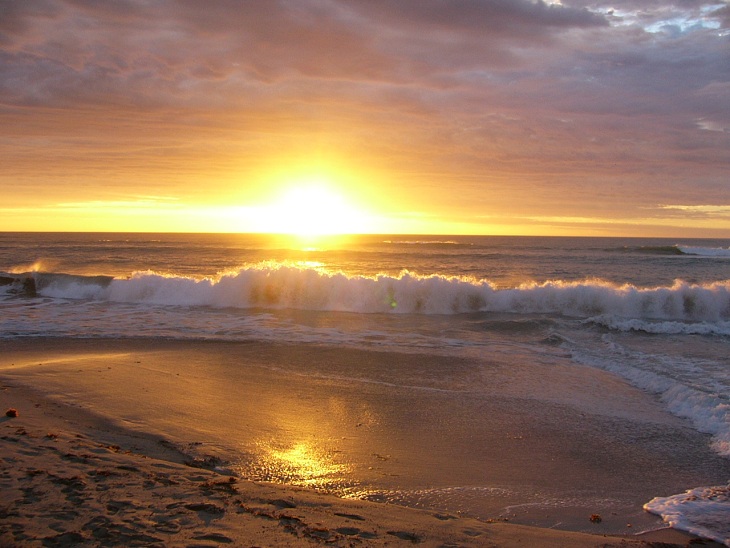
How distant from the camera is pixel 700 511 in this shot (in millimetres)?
4957

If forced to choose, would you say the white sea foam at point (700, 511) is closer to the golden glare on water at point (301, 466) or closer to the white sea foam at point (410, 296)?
the golden glare on water at point (301, 466)

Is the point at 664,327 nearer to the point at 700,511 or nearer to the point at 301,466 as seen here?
the point at 700,511

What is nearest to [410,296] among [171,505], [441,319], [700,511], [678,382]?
[441,319]

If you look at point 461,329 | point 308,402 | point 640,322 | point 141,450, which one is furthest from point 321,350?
point 640,322

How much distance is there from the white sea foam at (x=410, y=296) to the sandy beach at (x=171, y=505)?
13.7 meters

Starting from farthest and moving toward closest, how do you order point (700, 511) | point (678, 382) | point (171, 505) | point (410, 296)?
point (410, 296) < point (678, 382) < point (700, 511) < point (171, 505)

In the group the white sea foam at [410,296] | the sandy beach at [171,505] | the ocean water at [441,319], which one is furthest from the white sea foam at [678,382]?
the white sea foam at [410,296]

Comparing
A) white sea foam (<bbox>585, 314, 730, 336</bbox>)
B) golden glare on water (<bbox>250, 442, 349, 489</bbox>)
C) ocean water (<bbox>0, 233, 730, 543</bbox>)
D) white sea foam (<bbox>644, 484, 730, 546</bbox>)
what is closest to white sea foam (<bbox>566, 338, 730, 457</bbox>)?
ocean water (<bbox>0, 233, 730, 543</bbox>)

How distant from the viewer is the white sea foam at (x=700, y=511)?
181 inches

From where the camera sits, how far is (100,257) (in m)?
44.4

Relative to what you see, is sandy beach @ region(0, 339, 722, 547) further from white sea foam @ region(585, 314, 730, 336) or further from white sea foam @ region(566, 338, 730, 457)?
white sea foam @ region(585, 314, 730, 336)

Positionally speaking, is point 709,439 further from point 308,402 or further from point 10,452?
point 10,452

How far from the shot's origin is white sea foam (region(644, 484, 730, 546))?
181 inches

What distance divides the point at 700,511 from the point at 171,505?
4404mm
